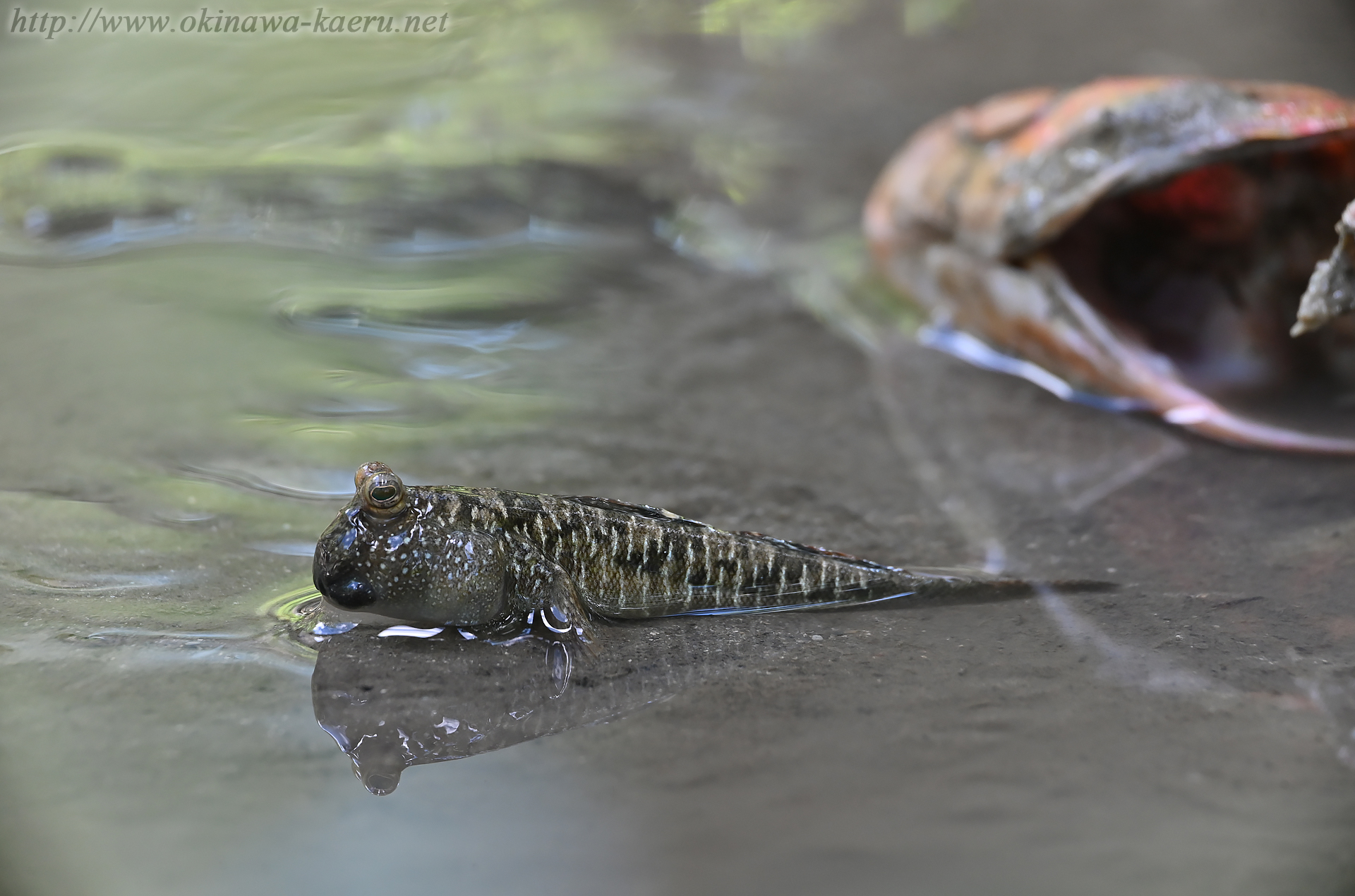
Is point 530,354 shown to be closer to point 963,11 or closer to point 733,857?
point 733,857

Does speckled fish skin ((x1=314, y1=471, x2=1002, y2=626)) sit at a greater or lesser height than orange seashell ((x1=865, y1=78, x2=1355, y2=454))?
lesser

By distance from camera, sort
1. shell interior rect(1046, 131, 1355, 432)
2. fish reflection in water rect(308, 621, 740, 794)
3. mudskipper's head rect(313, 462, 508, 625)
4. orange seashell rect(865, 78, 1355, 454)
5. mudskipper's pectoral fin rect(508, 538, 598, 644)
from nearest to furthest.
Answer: fish reflection in water rect(308, 621, 740, 794) → mudskipper's head rect(313, 462, 508, 625) → mudskipper's pectoral fin rect(508, 538, 598, 644) → orange seashell rect(865, 78, 1355, 454) → shell interior rect(1046, 131, 1355, 432)

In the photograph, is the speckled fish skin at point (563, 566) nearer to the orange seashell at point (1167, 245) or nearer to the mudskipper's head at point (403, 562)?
the mudskipper's head at point (403, 562)

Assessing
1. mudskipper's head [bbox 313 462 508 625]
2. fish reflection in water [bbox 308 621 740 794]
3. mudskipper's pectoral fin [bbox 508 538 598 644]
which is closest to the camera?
fish reflection in water [bbox 308 621 740 794]

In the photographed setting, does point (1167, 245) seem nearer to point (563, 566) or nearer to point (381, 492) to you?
point (563, 566)

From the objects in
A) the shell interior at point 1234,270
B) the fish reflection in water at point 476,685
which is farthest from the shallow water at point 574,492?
the shell interior at point 1234,270

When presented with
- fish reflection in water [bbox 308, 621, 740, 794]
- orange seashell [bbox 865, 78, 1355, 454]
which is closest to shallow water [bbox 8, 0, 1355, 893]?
fish reflection in water [bbox 308, 621, 740, 794]

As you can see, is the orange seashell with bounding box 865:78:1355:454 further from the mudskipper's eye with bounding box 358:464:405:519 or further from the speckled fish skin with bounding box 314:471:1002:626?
the mudskipper's eye with bounding box 358:464:405:519

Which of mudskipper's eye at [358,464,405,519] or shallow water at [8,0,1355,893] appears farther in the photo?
mudskipper's eye at [358,464,405,519]
